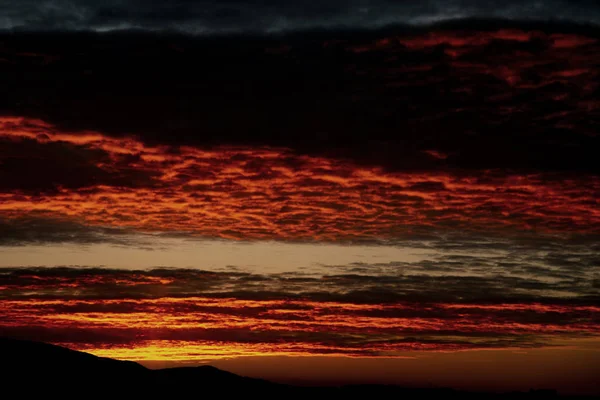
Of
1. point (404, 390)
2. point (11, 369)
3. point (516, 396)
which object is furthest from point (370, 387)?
point (11, 369)

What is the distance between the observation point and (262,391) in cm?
14350

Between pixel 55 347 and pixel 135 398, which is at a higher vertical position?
pixel 55 347

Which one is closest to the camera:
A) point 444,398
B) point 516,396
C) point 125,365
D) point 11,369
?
point 11,369

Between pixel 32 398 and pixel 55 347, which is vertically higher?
pixel 55 347

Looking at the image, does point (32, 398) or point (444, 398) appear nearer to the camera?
point (32, 398)

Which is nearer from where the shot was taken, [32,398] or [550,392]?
[32,398]

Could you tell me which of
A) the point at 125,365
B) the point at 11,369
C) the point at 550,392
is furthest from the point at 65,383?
the point at 550,392

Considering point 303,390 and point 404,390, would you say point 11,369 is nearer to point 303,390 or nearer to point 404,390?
point 303,390

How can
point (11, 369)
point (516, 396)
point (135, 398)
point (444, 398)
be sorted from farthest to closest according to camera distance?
point (444, 398), point (516, 396), point (135, 398), point (11, 369)

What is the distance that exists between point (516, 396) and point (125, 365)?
294 feet

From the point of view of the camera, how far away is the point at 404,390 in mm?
187000

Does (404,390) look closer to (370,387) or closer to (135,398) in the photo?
(370,387)

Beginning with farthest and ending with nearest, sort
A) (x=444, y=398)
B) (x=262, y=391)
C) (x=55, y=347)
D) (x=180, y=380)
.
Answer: (x=444, y=398)
(x=262, y=391)
(x=180, y=380)
(x=55, y=347)

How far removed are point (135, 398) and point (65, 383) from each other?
8.21 metres
